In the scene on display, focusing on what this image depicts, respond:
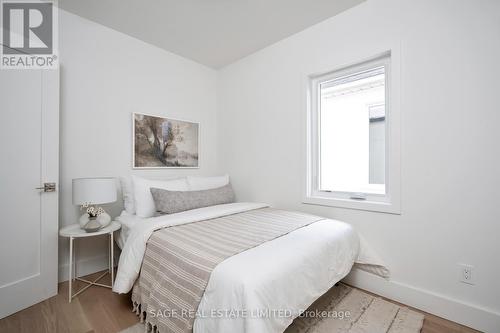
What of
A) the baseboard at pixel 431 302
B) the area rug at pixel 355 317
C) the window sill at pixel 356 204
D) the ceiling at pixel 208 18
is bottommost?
the area rug at pixel 355 317

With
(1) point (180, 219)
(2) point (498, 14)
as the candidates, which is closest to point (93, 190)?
(1) point (180, 219)

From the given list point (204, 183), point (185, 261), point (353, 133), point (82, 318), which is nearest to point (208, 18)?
point (204, 183)

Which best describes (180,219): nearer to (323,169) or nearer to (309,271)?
(309,271)

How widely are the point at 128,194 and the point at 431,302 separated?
2860mm

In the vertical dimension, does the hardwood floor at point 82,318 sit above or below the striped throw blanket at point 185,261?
below

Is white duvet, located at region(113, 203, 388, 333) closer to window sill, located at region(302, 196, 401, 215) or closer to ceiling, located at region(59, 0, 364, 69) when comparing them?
window sill, located at region(302, 196, 401, 215)

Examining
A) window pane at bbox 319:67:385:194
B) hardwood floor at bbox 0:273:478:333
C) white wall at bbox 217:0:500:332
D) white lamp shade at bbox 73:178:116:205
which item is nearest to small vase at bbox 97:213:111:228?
white lamp shade at bbox 73:178:116:205

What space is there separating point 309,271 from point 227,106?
2.66m

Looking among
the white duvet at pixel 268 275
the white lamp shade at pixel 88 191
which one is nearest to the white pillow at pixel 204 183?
the white duvet at pixel 268 275

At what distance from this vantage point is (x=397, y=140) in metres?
1.86

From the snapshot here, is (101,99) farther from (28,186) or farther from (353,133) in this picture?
(353,133)

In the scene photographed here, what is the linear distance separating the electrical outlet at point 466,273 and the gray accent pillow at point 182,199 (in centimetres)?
216

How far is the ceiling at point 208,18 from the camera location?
6.81ft

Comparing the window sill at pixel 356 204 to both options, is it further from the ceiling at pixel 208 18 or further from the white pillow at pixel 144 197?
the ceiling at pixel 208 18
